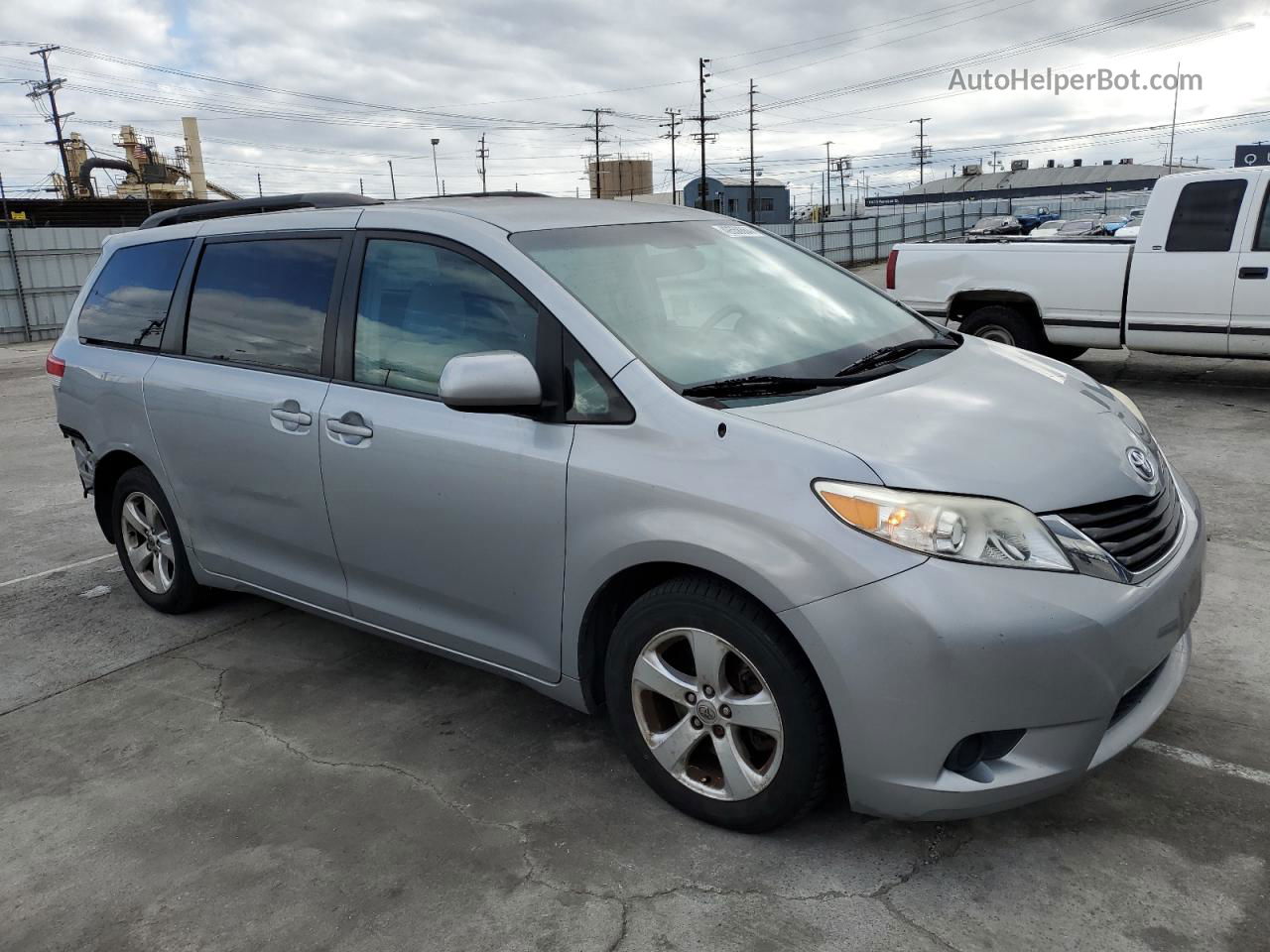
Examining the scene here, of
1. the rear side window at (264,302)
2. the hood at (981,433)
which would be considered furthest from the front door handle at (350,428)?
the hood at (981,433)

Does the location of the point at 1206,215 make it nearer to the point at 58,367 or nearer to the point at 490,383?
the point at 490,383

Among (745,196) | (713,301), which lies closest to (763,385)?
(713,301)

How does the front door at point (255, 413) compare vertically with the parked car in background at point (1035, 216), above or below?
below

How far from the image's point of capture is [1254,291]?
8203 mm

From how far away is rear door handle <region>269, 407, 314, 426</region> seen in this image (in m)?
3.56

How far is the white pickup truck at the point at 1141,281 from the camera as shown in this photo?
326 inches

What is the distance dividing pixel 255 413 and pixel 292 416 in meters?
0.24

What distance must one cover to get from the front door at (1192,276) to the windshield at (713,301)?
593 centimetres

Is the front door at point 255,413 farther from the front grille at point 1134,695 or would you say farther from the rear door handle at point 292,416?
the front grille at point 1134,695

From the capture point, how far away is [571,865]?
8.96 ft

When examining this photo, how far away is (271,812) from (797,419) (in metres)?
1.99

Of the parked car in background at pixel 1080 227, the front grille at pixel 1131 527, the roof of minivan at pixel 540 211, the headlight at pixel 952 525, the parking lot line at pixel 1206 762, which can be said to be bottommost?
the parking lot line at pixel 1206 762

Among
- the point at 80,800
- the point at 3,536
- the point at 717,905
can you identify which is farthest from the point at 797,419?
the point at 3,536

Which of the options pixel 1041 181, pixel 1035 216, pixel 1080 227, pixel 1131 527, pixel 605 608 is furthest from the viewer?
pixel 1041 181
